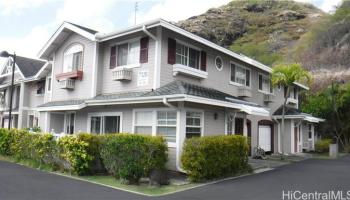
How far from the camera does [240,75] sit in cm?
2005

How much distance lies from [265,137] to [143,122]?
10840 mm

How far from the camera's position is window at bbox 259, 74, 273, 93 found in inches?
875

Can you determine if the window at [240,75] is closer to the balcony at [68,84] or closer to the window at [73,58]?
the window at [73,58]

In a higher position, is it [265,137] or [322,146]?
[265,137]

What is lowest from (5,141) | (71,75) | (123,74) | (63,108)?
(5,141)

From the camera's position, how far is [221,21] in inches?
3250

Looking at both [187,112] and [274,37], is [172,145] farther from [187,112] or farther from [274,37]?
[274,37]

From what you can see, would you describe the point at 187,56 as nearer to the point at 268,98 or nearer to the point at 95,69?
the point at 95,69

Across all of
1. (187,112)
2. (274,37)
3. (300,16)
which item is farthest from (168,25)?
(300,16)

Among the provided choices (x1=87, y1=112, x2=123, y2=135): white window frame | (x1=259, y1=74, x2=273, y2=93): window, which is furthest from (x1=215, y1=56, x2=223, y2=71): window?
(x1=87, y1=112, x2=123, y2=135): white window frame

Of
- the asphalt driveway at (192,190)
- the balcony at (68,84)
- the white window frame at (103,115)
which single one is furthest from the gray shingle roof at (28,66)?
the asphalt driveway at (192,190)

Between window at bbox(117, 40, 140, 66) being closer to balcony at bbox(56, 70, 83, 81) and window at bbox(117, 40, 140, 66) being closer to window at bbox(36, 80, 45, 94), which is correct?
balcony at bbox(56, 70, 83, 81)

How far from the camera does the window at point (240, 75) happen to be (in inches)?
763

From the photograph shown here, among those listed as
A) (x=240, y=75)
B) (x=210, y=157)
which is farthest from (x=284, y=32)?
(x=210, y=157)
